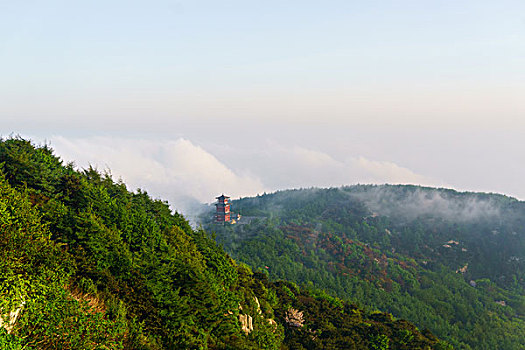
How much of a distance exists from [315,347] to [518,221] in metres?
151

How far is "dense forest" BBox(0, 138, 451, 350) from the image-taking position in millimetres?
15102

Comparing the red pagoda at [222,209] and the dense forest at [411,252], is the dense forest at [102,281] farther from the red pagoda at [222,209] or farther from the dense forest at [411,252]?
the red pagoda at [222,209]

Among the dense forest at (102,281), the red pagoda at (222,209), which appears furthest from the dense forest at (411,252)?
the dense forest at (102,281)

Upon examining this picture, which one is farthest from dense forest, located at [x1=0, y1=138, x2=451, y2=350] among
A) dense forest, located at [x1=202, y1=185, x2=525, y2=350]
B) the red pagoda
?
the red pagoda

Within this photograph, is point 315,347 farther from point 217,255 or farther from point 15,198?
point 15,198

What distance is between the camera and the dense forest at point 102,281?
15102 mm

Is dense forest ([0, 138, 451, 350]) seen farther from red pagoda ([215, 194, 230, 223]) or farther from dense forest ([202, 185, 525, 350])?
red pagoda ([215, 194, 230, 223])

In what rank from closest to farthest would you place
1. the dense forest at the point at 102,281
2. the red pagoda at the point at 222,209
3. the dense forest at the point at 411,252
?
the dense forest at the point at 102,281 → the dense forest at the point at 411,252 → the red pagoda at the point at 222,209

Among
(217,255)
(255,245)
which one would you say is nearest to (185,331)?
(217,255)

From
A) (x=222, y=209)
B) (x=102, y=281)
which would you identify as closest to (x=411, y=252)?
(x=222, y=209)

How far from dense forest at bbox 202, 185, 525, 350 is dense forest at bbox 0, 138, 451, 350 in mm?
50096

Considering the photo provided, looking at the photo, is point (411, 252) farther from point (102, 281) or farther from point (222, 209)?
point (102, 281)

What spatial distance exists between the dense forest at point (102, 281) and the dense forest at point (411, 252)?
50.1m

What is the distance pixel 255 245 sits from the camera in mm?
100375
